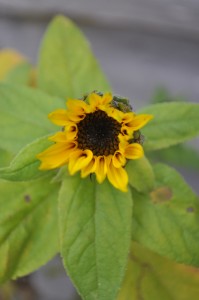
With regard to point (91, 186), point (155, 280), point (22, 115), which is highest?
point (22, 115)

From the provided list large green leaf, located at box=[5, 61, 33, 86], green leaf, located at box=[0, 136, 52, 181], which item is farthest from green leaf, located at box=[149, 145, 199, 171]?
green leaf, located at box=[0, 136, 52, 181]

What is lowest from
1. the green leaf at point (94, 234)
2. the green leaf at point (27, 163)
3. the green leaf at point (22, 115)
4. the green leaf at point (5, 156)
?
the green leaf at point (94, 234)

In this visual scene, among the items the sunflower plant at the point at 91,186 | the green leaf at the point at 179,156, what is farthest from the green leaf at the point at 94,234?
the green leaf at the point at 179,156

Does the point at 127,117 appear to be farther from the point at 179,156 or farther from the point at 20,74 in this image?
the point at 179,156

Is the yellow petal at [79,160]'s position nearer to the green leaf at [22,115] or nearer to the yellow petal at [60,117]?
the yellow petal at [60,117]

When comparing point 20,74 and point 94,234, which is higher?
point 20,74

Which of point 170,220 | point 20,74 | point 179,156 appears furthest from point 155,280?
point 179,156
